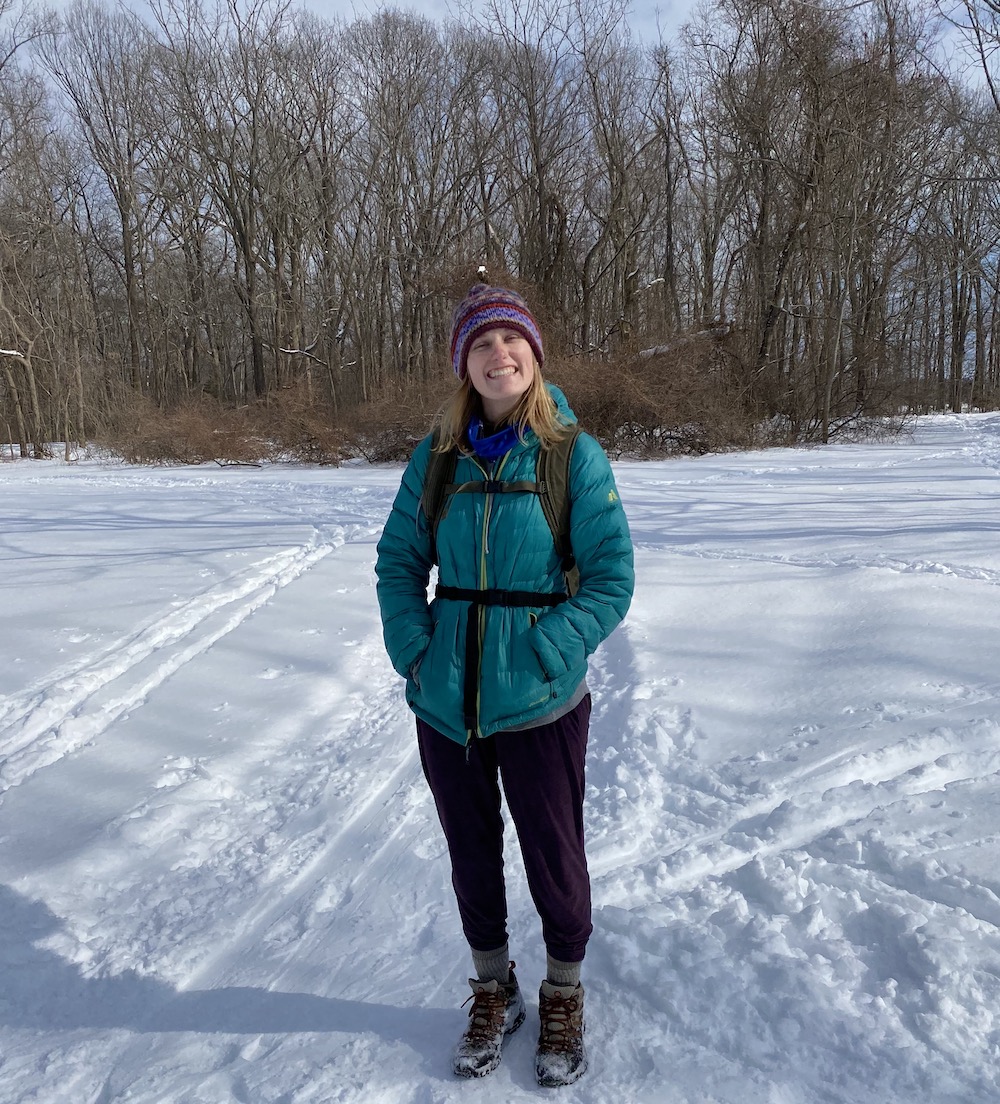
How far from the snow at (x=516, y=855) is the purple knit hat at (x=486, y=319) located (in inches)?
68.9

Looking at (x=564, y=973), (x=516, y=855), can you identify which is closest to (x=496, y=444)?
(x=564, y=973)

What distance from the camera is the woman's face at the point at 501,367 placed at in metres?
1.86

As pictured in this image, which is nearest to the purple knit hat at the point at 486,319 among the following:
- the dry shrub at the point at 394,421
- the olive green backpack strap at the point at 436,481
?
the olive green backpack strap at the point at 436,481

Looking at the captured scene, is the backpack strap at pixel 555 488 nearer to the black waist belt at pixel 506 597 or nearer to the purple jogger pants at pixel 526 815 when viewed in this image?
the black waist belt at pixel 506 597

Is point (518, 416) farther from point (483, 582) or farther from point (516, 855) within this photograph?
point (516, 855)

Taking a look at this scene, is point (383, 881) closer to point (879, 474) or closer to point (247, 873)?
point (247, 873)

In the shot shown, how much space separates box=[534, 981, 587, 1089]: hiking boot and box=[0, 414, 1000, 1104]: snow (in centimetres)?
4

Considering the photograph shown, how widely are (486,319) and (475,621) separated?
2.42 ft

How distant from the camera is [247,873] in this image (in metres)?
2.83

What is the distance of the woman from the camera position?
5.87 feet

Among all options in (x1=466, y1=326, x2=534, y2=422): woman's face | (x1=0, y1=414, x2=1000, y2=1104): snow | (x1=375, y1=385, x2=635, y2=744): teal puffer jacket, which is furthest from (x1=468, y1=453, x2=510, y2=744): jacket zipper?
(x1=0, y1=414, x2=1000, y2=1104): snow

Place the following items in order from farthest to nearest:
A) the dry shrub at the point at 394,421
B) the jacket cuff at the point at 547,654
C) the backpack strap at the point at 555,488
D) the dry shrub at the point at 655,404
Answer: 1. the dry shrub at the point at 394,421
2. the dry shrub at the point at 655,404
3. the backpack strap at the point at 555,488
4. the jacket cuff at the point at 547,654

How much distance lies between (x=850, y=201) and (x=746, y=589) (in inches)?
582

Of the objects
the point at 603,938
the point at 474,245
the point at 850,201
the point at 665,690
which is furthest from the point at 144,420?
the point at 603,938
